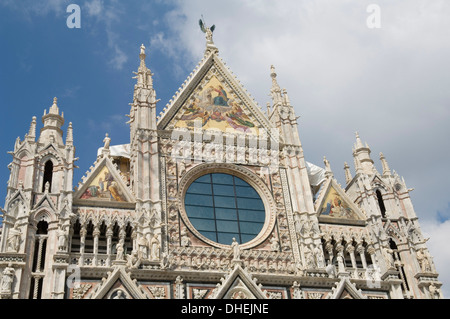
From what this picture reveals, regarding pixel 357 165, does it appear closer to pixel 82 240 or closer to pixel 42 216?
pixel 82 240

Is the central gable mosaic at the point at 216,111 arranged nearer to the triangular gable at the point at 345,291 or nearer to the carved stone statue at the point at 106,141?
the carved stone statue at the point at 106,141

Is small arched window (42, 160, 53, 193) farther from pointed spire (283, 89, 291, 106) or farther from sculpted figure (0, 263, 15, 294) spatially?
pointed spire (283, 89, 291, 106)

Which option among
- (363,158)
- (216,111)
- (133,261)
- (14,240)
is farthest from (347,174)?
(14,240)

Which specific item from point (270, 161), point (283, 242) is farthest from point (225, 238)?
point (270, 161)

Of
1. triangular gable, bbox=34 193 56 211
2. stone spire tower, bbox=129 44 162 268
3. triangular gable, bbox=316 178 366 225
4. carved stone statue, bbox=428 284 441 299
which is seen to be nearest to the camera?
triangular gable, bbox=34 193 56 211

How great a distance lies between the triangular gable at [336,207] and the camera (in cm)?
2359

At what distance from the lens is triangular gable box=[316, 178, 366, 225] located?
23.6 meters

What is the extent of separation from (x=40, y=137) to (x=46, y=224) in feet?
12.6

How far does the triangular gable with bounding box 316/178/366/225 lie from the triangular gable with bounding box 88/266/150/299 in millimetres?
7897

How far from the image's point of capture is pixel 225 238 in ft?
72.2

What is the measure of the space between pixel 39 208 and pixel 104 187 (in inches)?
98.0

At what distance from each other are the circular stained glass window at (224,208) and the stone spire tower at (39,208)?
4.59 m

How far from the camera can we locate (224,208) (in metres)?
22.8

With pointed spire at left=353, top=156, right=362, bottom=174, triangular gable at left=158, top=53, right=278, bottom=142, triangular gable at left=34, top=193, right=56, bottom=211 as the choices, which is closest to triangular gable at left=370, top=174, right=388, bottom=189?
pointed spire at left=353, top=156, right=362, bottom=174
